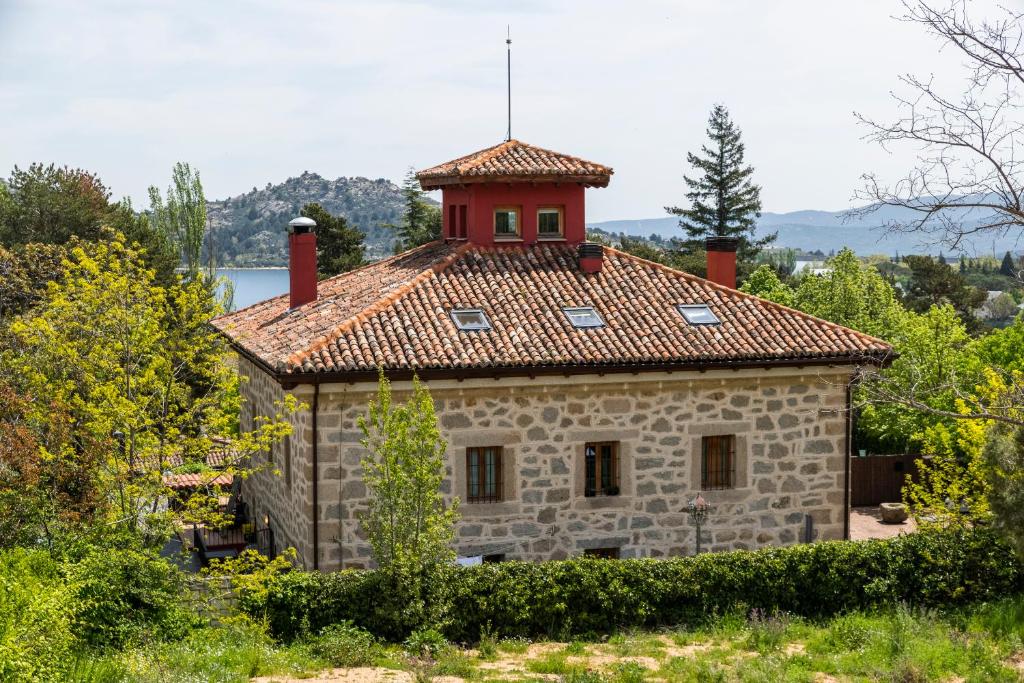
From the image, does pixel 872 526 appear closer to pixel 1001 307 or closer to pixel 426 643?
pixel 426 643

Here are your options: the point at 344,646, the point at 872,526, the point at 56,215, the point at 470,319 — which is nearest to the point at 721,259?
the point at 470,319

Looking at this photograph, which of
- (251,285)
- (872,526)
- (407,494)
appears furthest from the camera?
(251,285)

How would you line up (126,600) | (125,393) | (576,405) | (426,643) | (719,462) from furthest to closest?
(719,462) < (576,405) < (125,393) < (426,643) < (126,600)

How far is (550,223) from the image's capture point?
75.2 ft

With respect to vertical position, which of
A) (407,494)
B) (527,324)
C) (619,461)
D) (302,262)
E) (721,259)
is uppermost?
(721,259)

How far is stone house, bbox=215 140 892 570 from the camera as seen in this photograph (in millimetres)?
17547

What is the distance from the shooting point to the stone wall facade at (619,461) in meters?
17.6

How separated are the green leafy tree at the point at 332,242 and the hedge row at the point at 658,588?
1531 inches

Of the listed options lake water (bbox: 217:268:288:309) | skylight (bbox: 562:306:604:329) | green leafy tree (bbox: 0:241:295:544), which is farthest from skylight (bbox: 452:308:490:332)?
lake water (bbox: 217:268:288:309)

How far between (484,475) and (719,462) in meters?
4.29

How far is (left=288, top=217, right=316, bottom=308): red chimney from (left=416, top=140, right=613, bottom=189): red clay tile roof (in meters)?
2.87

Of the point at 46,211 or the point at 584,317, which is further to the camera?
the point at 46,211

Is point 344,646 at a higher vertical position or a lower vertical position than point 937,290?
lower

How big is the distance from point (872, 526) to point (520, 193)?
41.7 ft
